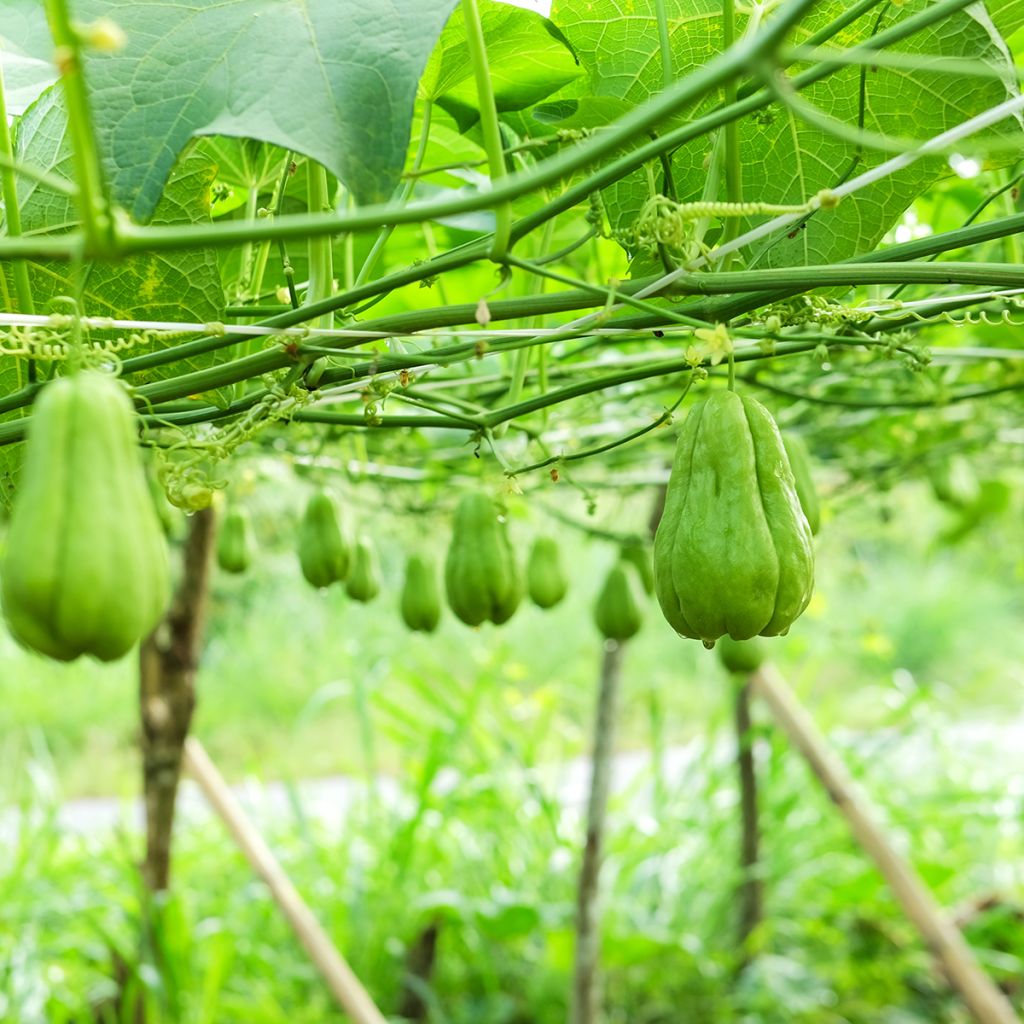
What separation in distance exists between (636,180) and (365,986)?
7.22 ft

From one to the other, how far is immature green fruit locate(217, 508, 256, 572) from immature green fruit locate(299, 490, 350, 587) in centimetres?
22

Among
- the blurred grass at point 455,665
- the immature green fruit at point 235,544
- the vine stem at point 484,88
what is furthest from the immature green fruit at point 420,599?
the blurred grass at point 455,665

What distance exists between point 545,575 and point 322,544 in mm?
223

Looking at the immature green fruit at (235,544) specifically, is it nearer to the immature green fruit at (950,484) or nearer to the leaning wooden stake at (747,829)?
the immature green fruit at (950,484)

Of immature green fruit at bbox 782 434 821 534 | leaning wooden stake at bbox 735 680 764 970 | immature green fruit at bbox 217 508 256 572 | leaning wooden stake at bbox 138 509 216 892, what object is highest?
immature green fruit at bbox 782 434 821 534

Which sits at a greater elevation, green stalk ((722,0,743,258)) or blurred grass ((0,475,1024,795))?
green stalk ((722,0,743,258))

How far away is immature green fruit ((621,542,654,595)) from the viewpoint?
47.4 inches

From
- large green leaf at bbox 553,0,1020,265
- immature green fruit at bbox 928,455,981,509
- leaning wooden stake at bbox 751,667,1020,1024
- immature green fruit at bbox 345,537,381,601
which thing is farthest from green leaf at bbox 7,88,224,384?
leaning wooden stake at bbox 751,667,1020,1024

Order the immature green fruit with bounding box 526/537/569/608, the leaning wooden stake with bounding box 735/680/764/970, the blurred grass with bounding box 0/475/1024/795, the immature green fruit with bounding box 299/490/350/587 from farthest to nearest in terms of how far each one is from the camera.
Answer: the blurred grass with bounding box 0/475/1024/795, the leaning wooden stake with bounding box 735/680/764/970, the immature green fruit with bounding box 526/537/569/608, the immature green fruit with bounding box 299/490/350/587

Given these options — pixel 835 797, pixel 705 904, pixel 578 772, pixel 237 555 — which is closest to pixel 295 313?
pixel 237 555

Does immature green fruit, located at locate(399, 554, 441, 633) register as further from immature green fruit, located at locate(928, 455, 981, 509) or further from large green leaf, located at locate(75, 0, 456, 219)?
immature green fruit, located at locate(928, 455, 981, 509)

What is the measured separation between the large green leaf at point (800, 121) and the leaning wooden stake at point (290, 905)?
135cm

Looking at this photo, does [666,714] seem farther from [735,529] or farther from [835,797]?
[735,529]

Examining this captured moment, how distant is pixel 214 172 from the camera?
22.4 inches
